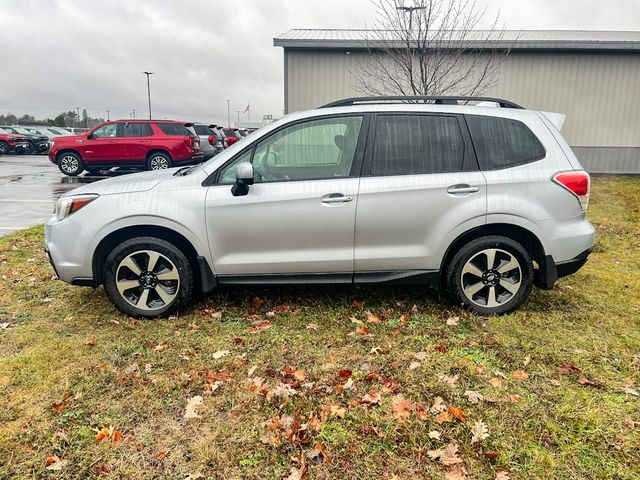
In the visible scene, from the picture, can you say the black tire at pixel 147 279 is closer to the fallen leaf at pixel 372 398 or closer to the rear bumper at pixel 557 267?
the fallen leaf at pixel 372 398

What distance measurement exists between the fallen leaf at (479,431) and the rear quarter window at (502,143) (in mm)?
2136

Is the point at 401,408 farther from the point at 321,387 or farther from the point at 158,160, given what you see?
→ the point at 158,160

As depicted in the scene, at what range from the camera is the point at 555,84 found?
15.5 meters

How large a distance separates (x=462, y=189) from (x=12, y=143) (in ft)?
98.5

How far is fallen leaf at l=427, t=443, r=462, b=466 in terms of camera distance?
2.37 m

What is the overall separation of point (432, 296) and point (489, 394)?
1747 mm

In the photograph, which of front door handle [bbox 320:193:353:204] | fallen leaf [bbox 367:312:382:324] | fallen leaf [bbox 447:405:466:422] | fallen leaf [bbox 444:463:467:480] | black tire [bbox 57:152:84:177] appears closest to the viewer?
fallen leaf [bbox 444:463:467:480]

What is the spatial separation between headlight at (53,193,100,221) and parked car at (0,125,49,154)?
2832 centimetres

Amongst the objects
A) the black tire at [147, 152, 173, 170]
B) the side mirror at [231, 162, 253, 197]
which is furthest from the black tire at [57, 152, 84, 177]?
the side mirror at [231, 162, 253, 197]

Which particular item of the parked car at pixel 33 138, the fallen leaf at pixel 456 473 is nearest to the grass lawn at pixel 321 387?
the fallen leaf at pixel 456 473

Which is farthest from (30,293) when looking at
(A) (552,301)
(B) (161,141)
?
(B) (161,141)

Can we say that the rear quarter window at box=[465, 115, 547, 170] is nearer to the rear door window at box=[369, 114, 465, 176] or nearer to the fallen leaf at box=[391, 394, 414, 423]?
the rear door window at box=[369, 114, 465, 176]

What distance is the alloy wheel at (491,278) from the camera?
3.99 meters

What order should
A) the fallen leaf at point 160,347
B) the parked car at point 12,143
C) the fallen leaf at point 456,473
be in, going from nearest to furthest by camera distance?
the fallen leaf at point 456,473 → the fallen leaf at point 160,347 → the parked car at point 12,143
